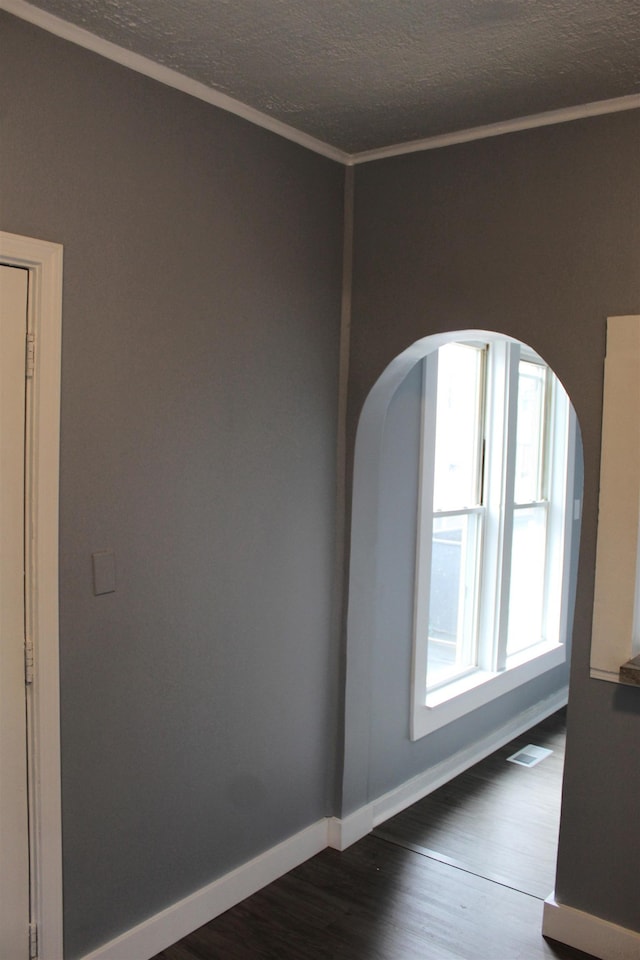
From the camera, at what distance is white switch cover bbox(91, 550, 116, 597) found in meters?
2.21

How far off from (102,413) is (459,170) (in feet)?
4.84

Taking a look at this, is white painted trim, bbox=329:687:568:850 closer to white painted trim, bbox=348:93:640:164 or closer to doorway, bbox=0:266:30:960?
doorway, bbox=0:266:30:960

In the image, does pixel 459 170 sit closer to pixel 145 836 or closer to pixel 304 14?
pixel 304 14

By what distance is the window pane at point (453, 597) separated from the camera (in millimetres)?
3948

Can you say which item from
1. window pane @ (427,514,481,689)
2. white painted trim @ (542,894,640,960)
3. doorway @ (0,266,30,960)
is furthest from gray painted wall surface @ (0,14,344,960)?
window pane @ (427,514,481,689)

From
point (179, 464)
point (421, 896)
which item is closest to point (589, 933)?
point (421, 896)

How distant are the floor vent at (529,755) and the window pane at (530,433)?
1.31 metres

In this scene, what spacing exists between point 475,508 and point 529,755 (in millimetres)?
1251

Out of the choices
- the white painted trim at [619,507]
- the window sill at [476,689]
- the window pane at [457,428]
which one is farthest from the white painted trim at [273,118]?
the window sill at [476,689]

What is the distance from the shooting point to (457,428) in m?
4.00

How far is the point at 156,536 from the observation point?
2379mm

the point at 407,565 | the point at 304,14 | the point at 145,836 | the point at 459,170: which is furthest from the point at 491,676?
the point at 304,14

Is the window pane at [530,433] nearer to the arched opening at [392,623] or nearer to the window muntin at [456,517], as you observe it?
the window muntin at [456,517]

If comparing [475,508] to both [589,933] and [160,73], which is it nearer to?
[589,933]
